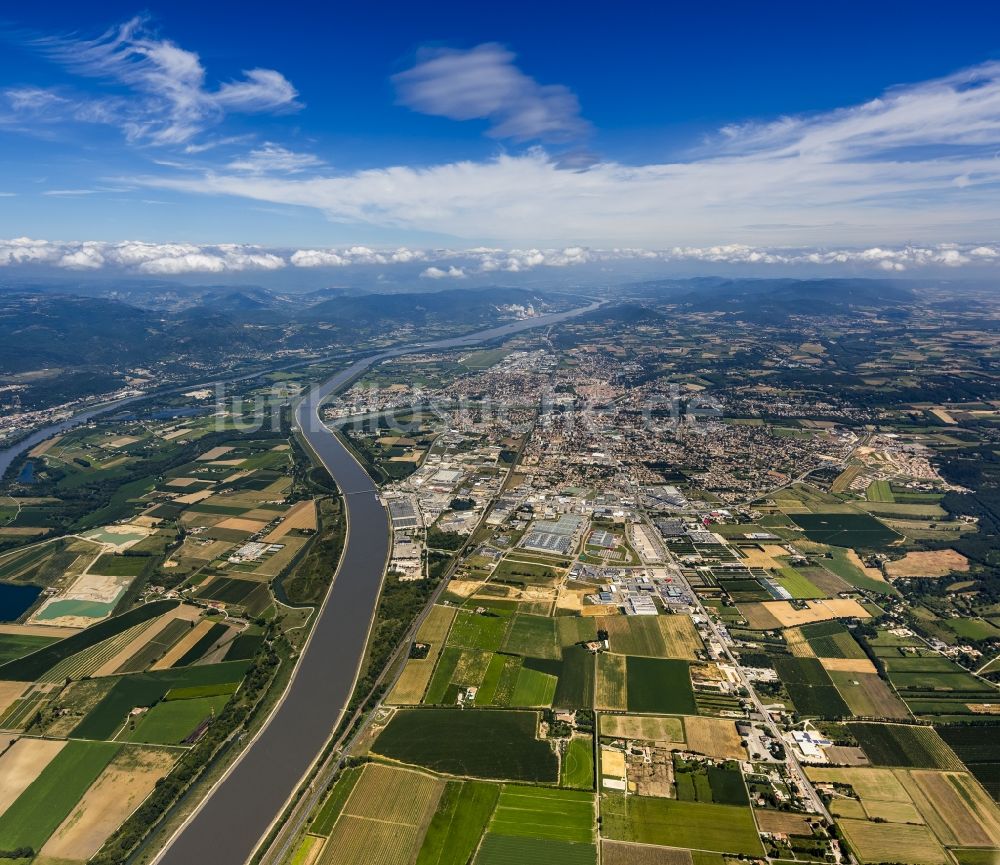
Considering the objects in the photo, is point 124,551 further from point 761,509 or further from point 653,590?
point 761,509

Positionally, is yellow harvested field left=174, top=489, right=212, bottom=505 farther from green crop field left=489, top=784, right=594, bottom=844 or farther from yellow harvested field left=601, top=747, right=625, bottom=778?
yellow harvested field left=601, top=747, right=625, bottom=778

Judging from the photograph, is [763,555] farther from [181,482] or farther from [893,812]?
[181,482]

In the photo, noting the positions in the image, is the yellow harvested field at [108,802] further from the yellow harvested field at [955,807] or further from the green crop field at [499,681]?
the yellow harvested field at [955,807]

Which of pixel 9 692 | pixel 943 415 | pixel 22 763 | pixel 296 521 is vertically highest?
pixel 943 415

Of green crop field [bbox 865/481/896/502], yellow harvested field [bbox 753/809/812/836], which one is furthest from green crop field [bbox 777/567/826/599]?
green crop field [bbox 865/481/896/502]

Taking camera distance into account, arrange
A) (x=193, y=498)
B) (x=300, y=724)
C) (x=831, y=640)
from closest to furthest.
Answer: (x=300, y=724) < (x=831, y=640) < (x=193, y=498)

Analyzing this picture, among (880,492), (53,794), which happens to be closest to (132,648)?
(53,794)

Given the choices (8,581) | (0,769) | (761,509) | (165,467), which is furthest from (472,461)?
(0,769)
